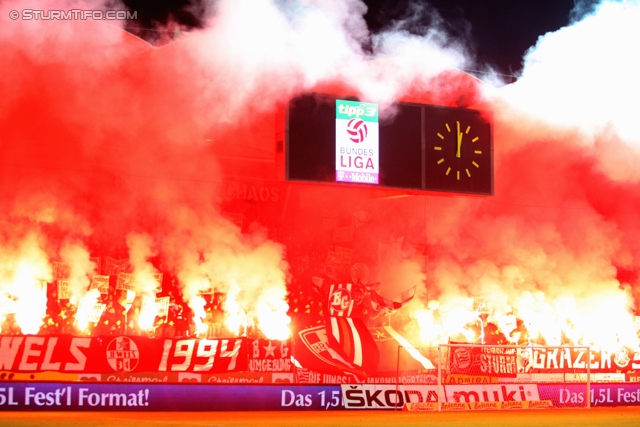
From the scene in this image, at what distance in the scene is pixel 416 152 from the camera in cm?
1691

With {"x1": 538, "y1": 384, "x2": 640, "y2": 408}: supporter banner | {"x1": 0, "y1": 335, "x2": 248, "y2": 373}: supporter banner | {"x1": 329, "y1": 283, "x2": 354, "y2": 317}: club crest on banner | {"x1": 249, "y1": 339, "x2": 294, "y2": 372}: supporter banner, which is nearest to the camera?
{"x1": 0, "y1": 335, "x2": 248, "y2": 373}: supporter banner

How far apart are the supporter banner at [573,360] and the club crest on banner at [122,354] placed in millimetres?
9605

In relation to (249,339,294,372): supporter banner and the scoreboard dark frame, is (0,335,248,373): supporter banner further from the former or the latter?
the scoreboard dark frame

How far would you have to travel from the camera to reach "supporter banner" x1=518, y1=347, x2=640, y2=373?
21656 mm

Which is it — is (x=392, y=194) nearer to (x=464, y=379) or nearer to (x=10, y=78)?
(x=464, y=379)

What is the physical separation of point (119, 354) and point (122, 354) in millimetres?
57

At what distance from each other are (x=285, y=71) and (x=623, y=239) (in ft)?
41.8

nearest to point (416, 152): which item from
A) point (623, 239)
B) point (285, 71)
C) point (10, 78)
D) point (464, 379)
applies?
point (285, 71)

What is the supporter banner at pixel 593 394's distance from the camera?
18641 mm

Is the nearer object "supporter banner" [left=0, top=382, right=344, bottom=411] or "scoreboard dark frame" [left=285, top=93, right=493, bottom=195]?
"supporter banner" [left=0, top=382, right=344, bottom=411]

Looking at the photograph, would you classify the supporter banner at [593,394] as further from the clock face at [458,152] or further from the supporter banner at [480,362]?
the clock face at [458,152]

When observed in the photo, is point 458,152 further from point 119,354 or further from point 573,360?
point 573,360
